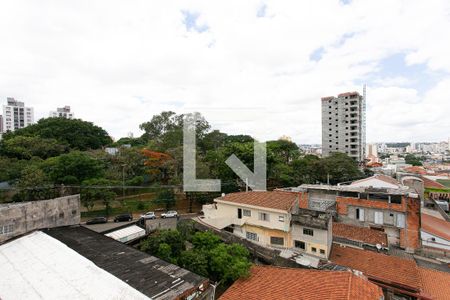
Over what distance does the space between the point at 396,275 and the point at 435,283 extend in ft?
5.85

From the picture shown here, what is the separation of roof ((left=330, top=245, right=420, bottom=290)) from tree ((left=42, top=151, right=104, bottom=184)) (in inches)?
720

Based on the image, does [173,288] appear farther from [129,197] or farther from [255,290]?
[129,197]

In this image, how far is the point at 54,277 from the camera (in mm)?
7324

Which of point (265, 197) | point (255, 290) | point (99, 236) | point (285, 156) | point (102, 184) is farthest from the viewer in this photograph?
point (285, 156)

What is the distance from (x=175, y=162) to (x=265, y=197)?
367 inches

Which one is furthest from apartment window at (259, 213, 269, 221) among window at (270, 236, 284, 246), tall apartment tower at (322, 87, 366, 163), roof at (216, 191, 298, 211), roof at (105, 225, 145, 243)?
tall apartment tower at (322, 87, 366, 163)

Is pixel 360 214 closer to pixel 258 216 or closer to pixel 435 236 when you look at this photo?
pixel 435 236

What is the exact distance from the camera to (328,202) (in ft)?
A: 61.1

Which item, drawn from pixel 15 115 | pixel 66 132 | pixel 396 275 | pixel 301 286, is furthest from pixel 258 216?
pixel 15 115

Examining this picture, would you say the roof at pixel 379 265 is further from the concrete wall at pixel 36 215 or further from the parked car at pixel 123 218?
the parked car at pixel 123 218

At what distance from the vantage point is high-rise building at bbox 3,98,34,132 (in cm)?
7194

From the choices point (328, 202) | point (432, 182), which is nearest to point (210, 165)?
point (328, 202)

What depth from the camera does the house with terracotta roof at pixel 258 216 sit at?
14148 millimetres

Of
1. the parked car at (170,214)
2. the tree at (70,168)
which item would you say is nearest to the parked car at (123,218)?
the parked car at (170,214)
